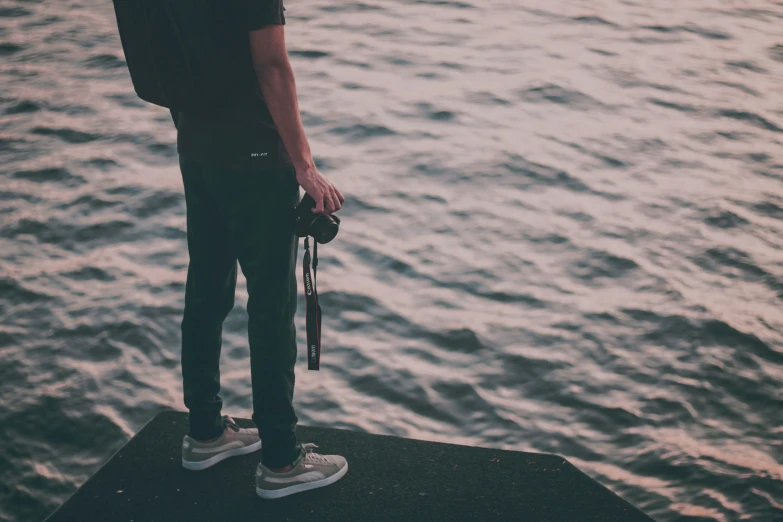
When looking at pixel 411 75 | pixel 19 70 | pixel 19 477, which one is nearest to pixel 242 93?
pixel 19 477

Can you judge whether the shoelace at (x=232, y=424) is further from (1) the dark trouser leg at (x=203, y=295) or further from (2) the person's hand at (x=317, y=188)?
(2) the person's hand at (x=317, y=188)

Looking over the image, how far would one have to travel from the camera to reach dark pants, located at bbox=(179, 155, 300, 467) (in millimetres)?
2303

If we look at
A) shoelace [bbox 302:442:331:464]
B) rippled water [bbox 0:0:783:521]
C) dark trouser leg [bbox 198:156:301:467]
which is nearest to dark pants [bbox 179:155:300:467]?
dark trouser leg [bbox 198:156:301:467]

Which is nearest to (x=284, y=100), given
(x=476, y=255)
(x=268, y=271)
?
(x=268, y=271)

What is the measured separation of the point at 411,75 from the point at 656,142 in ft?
7.07

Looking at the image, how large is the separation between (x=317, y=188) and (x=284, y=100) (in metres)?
0.25

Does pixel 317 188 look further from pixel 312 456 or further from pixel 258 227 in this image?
pixel 312 456

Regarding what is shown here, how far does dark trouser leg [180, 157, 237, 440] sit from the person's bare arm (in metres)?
0.32

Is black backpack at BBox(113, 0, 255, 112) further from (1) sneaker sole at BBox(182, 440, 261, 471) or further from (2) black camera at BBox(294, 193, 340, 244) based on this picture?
(1) sneaker sole at BBox(182, 440, 261, 471)

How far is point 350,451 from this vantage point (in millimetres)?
2988

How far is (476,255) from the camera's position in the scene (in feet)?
16.0

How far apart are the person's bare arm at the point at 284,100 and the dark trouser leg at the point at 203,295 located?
32 cm

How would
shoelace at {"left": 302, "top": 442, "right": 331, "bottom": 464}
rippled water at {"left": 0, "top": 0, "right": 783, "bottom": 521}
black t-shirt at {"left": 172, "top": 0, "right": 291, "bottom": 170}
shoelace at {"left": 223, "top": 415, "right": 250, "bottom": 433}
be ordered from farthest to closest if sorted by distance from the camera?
rippled water at {"left": 0, "top": 0, "right": 783, "bottom": 521} < shoelace at {"left": 223, "top": 415, "right": 250, "bottom": 433} < shoelace at {"left": 302, "top": 442, "right": 331, "bottom": 464} < black t-shirt at {"left": 172, "top": 0, "right": 291, "bottom": 170}

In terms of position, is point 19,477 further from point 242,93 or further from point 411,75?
point 411,75
